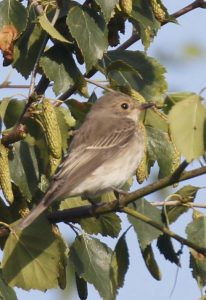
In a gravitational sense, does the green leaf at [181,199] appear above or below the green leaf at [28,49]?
below

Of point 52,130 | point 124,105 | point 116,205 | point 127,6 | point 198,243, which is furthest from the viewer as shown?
point 124,105

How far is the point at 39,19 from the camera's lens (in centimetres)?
549

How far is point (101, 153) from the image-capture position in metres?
6.93

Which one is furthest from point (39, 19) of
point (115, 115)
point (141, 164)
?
point (115, 115)

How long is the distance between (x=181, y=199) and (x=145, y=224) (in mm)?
241

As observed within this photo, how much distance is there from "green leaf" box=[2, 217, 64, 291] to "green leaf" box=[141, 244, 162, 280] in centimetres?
51

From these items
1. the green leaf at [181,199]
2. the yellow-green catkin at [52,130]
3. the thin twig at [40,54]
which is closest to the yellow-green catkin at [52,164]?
the yellow-green catkin at [52,130]

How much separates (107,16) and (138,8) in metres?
0.38

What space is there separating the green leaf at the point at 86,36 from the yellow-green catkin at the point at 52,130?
35cm

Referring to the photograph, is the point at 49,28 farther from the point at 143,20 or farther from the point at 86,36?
the point at 143,20

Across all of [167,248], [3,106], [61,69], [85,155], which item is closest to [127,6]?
[61,69]

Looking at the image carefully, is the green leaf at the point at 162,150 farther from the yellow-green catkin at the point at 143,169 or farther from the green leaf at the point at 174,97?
the green leaf at the point at 174,97

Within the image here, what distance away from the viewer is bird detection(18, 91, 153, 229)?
587 cm

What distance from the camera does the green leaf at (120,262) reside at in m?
5.35
